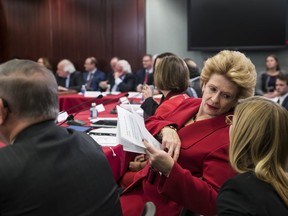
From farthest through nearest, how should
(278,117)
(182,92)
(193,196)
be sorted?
(182,92) → (193,196) → (278,117)

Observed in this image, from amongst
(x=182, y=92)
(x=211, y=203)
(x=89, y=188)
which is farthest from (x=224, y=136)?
(x=182, y=92)

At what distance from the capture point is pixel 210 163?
1488 mm

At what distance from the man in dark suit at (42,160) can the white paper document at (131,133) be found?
157 millimetres

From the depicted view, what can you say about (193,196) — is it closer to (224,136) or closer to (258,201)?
(224,136)

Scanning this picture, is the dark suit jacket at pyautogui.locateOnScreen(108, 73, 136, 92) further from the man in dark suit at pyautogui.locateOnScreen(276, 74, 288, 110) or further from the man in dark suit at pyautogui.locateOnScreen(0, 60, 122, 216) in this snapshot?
the man in dark suit at pyautogui.locateOnScreen(0, 60, 122, 216)

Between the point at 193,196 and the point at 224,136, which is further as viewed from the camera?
the point at 224,136

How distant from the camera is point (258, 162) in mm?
1113

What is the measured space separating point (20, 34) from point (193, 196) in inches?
334

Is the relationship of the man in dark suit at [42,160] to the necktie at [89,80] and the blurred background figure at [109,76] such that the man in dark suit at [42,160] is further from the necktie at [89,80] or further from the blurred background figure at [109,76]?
the necktie at [89,80]

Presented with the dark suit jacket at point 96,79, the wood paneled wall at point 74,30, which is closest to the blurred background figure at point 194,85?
Result: the dark suit jacket at point 96,79

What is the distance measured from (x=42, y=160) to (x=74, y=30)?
8047mm

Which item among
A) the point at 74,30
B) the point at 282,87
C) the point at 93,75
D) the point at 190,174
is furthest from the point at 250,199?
the point at 74,30

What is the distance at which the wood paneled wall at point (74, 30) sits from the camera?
8172 millimetres

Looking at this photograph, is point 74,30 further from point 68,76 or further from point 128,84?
point 128,84
